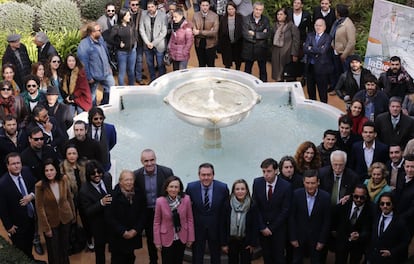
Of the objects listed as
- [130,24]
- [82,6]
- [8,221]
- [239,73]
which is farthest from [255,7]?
[8,221]

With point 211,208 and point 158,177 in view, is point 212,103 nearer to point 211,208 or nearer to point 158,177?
point 158,177

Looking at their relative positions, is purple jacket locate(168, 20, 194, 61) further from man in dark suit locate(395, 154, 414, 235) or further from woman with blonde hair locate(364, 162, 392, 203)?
man in dark suit locate(395, 154, 414, 235)

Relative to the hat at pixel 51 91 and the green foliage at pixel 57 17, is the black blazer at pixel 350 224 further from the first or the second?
the green foliage at pixel 57 17

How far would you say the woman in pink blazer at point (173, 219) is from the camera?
730cm

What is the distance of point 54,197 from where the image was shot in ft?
24.9

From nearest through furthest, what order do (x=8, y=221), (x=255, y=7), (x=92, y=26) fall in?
(x=8, y=221), (x=92, y=26), (x=255, y=7)

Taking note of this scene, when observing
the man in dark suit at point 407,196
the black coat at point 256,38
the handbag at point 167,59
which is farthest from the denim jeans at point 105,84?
the man in dark suit at point 407,196

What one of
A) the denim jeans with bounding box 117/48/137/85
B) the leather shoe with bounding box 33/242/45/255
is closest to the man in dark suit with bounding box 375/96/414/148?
the leather shoe with bounding box 33/242/45/255

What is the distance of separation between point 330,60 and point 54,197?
5775 millimetres

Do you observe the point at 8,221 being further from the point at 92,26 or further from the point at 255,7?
the point at 255,7

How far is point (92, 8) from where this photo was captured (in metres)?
15.2

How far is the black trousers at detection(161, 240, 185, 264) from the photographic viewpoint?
7.68 metres

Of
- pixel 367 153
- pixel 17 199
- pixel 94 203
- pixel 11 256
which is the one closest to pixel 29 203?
pixel 17 199

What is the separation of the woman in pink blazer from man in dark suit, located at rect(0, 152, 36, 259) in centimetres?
159
